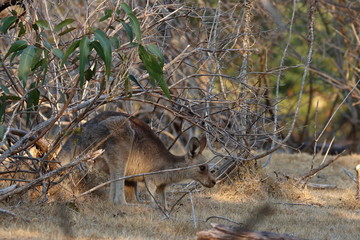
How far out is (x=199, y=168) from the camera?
741cm

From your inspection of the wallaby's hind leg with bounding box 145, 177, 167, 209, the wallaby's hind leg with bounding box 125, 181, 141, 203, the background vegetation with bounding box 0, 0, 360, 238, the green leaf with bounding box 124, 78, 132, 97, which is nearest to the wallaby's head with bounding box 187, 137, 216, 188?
the background vegetation with bounding box 0, 0, 360, 238

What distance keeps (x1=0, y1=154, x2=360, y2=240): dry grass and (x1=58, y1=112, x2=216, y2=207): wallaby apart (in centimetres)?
29

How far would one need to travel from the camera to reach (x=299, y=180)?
27.1 ft

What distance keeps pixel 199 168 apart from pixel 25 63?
2.84m

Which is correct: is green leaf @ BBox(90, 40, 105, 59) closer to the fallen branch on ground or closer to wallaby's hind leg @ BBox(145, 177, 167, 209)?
the fallen branch on ground

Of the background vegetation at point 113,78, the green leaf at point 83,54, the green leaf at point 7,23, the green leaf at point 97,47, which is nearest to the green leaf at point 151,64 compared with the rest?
the background vegetation at point 113,78

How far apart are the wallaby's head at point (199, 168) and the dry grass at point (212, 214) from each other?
232 millimetres

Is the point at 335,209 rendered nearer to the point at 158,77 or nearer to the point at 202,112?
the point at 202,112

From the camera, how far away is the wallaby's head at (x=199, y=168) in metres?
7.37

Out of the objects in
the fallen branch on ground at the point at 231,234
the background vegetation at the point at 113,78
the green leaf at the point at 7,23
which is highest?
the green leaf at the point at 7,23

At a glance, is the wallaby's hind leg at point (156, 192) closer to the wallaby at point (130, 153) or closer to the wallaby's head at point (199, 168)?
the wallaby at point (130, 153)

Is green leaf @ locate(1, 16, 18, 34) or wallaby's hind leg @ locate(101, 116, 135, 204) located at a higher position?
green leaf @ locate(1, 16, 18, 34)

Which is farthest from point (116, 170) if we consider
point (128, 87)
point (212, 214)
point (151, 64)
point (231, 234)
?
point (231, 234)

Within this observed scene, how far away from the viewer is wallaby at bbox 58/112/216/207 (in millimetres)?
6957
